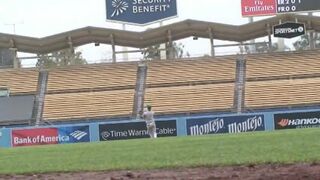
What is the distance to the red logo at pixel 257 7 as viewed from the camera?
51156 mm

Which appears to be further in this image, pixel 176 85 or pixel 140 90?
pixel 140 90

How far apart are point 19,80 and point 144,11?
37.9ft

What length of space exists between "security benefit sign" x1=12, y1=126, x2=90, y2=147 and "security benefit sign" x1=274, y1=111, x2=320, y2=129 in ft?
33.9

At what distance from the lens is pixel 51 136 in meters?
34.1

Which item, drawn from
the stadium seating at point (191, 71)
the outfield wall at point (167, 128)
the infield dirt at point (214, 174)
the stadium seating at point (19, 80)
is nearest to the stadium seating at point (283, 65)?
the stadium seating at point (191, 71)

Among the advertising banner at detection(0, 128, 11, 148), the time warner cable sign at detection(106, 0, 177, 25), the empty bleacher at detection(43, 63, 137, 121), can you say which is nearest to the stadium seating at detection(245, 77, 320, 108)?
the empty bleacher at detection(43, 63, 137, 121)

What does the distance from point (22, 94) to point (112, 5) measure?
1048cm

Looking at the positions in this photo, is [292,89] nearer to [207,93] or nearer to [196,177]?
[207,93]

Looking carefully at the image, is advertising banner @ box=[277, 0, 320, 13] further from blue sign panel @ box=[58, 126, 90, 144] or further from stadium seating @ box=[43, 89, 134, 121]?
blue sign panel @ box=[58, 126, 90, 144]

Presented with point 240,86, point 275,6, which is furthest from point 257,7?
point 240,86

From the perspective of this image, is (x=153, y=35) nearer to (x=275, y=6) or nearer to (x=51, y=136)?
(x=275, y=6)

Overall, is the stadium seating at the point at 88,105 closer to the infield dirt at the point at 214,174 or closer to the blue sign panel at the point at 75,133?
the blue sign panel at the point at 75,133

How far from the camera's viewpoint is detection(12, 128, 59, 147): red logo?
34.0 m

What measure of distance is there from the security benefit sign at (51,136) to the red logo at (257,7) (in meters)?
22.6
